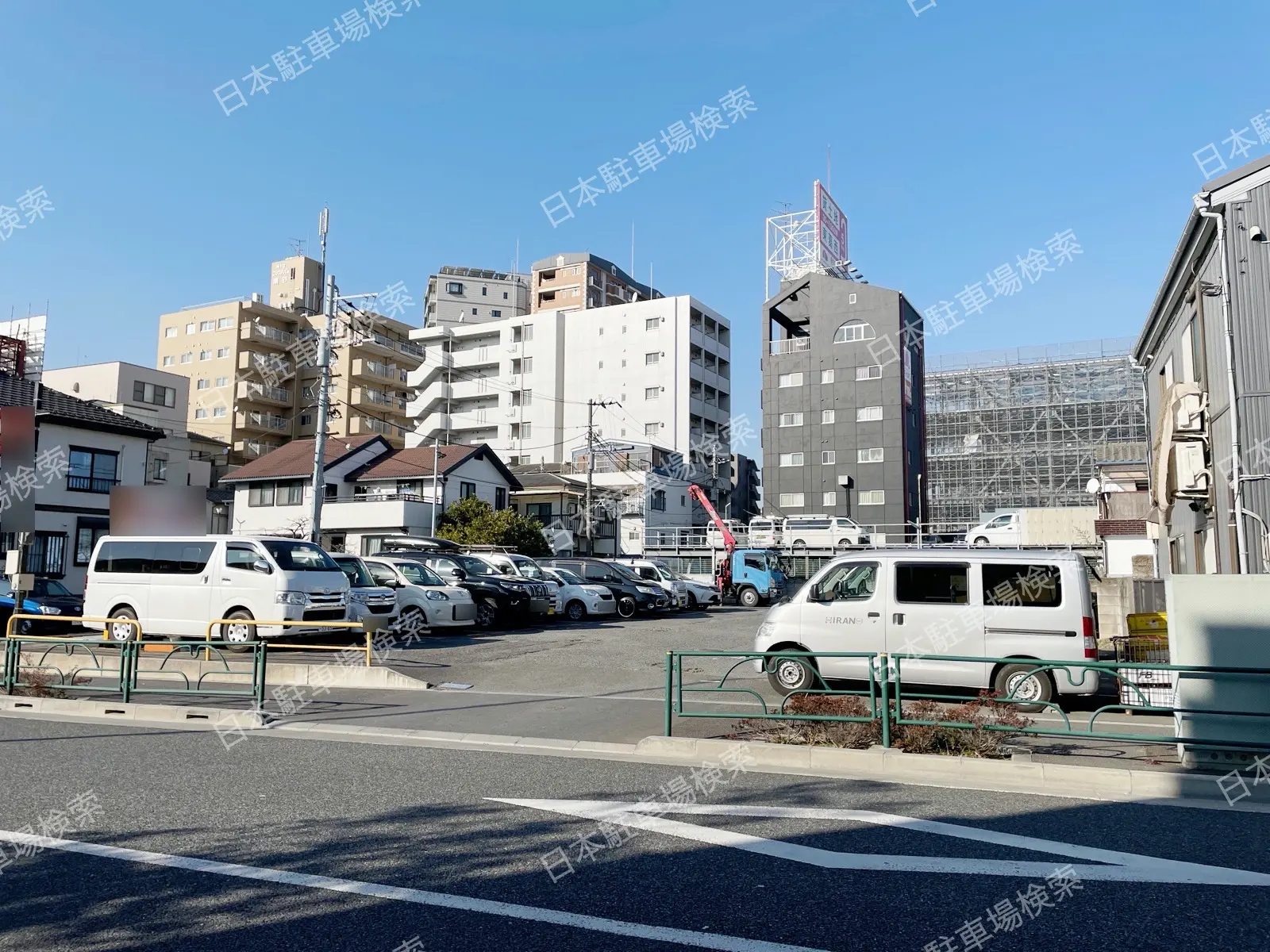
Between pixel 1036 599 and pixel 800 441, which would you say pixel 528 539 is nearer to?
pixel 800 441

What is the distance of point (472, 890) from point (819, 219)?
5672 centimetres

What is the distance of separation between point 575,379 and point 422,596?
49.4 m

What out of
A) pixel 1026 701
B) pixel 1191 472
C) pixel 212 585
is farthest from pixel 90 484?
pixel 1026 701

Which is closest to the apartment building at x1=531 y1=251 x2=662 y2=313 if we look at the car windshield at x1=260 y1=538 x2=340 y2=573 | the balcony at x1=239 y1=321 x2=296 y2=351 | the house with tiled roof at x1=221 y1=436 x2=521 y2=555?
the balcony at x1=239 y1=321 x2=296 y2=351

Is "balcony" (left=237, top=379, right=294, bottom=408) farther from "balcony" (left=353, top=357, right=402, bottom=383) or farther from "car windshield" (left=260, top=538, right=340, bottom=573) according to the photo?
"car windshield" (left=260, top=538, right=340, bottom=573)

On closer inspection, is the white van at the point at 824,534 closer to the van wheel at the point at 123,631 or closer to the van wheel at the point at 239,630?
the van wheel at the point at 239,630

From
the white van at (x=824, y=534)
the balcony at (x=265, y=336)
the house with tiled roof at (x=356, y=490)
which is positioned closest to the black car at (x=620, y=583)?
the house with tiled roof at (x=356, y=490)

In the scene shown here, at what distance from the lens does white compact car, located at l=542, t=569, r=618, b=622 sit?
80.0 ft

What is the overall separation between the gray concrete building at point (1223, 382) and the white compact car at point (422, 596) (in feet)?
44.3

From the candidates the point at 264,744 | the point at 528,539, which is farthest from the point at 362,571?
the point at 528,539

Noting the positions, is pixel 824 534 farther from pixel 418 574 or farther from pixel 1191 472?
pixel 1191 472

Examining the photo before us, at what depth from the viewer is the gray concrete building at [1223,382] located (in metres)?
12.9

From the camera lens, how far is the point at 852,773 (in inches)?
307

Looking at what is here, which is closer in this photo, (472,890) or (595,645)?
(472,890)
